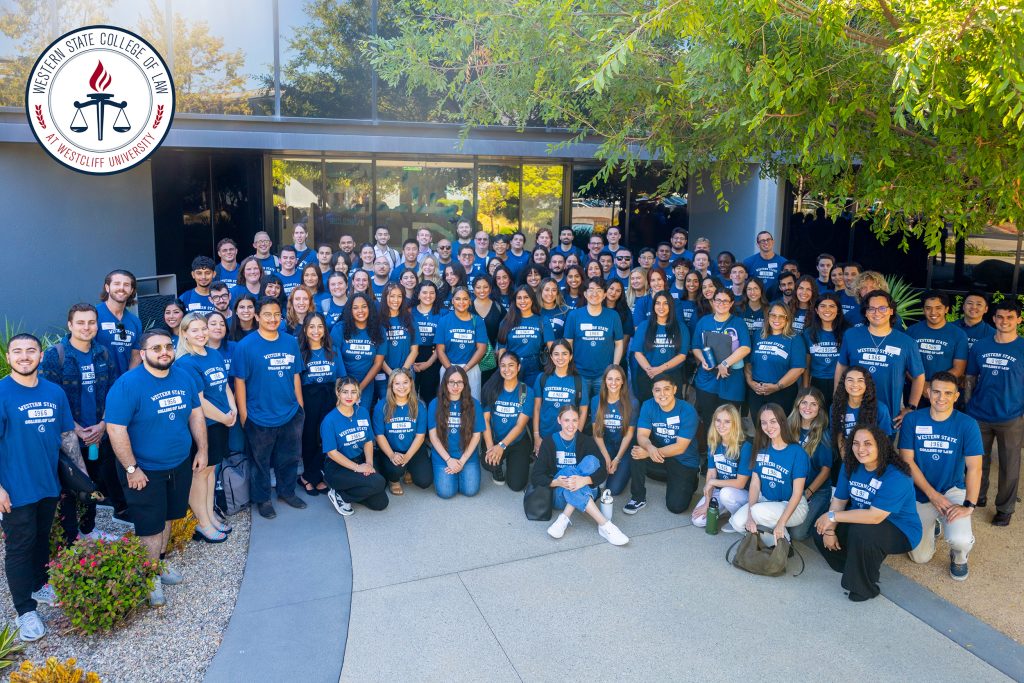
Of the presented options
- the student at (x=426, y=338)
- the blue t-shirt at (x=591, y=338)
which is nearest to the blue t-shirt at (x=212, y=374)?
the student at (x=426, y=338)

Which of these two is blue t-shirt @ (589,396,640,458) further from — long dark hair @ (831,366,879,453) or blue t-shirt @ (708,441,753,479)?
long dark hair @ (831,366,879,453)

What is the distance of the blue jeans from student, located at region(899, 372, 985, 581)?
3.31m

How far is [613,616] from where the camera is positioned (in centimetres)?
481

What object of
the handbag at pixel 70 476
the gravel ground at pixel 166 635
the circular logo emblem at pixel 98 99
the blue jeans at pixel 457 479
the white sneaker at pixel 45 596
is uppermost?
Answer: the circular logo emblem at pixel 98 99

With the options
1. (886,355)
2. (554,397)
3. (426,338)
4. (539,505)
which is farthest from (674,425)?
(426,338)

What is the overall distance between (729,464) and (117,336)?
4777 mm

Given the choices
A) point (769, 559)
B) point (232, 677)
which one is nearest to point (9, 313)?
point (232, 677)

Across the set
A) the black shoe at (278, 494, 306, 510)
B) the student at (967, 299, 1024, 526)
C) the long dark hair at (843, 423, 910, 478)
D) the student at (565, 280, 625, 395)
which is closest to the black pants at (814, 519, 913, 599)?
the long dark hair at (843, 423, 910, 478)

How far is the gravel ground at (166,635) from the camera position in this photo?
428 centimetres

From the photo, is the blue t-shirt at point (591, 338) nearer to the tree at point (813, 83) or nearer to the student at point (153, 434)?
the tree at point (813, 83)

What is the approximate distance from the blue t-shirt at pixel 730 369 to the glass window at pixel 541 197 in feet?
23.6

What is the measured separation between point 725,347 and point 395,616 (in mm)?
3707

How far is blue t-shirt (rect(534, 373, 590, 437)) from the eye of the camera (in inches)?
264

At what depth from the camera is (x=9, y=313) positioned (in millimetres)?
10812
